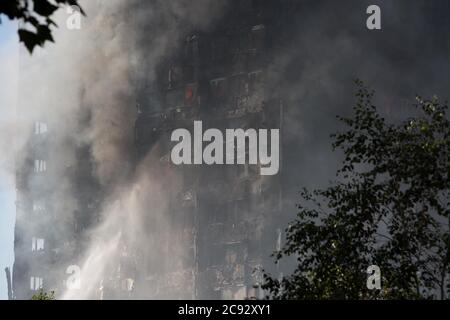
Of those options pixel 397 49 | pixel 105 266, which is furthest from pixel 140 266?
pixel 397 49

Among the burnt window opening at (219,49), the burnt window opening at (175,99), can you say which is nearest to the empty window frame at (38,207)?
the burnt window opening at (175,99)

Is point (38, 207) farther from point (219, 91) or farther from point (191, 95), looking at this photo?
point (219, 91)

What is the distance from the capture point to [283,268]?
251 ft

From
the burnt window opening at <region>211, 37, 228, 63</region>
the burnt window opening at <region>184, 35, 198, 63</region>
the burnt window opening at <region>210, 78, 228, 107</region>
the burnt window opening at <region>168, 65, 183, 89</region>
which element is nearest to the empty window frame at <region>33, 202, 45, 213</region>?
the burnt window opening at <region>168, 65, 183, 89</region>

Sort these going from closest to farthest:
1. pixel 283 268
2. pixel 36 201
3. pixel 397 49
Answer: pixel 283 268
pixel 397 49
pixel 36 201

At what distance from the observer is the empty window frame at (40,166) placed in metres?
96.6

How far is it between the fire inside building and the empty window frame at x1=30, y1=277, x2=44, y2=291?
736 millimetres

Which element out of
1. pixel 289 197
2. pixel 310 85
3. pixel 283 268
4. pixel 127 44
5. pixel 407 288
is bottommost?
pixel 407 288

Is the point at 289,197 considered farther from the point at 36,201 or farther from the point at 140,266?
the point at 36,201

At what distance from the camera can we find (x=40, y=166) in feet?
318

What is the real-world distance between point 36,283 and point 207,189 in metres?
24.2

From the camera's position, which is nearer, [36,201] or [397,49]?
[397,49]

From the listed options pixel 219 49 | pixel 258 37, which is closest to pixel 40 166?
pixel 219 49

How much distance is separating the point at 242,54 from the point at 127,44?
55.8 ft
